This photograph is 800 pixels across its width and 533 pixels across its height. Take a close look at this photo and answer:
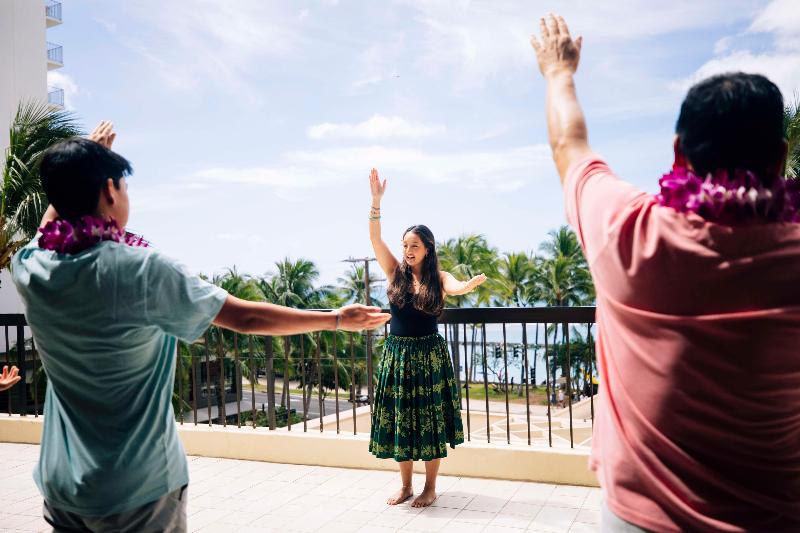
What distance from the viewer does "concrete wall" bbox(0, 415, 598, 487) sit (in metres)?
4.03

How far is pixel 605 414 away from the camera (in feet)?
3.74

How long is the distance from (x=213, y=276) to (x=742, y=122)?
35.3 meters

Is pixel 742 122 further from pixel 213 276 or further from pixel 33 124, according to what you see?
pixel 213 276

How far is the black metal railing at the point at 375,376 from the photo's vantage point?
13.9ft

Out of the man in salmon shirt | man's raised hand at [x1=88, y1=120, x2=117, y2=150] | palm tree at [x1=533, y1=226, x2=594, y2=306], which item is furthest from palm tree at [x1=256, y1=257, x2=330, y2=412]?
the man in salmon shirt

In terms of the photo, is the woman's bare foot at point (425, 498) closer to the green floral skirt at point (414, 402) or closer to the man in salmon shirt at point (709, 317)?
the green floral skirt at point (414, 402)

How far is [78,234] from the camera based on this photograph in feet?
4.75

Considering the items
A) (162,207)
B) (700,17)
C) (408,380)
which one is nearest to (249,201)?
(162,207)

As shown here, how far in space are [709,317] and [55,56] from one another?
3882cm

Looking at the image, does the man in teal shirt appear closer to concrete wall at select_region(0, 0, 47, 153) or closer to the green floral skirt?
the green floral skirt

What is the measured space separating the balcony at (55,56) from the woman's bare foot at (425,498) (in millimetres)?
36236

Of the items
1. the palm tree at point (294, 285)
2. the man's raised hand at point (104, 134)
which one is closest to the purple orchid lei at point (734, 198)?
the man's raised hand at point (104, 134)

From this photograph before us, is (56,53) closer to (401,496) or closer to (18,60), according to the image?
(18,60)

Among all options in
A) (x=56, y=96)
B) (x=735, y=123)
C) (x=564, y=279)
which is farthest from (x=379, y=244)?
(x=564, y=279)
